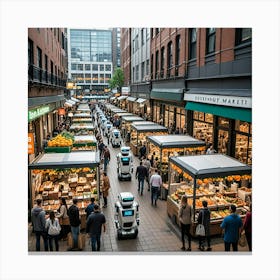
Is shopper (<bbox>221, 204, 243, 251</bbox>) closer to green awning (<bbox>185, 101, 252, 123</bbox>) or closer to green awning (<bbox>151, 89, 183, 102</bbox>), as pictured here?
green awning (<bbox>185, 101, 252, 123</bbox>)

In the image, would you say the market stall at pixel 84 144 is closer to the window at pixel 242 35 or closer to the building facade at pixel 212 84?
the building facade at pixel 212 84

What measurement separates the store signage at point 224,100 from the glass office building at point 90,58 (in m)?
97.2

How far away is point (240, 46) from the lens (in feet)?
46.9

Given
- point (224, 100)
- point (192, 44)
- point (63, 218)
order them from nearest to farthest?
1. point (63, 218)
2. point (224, 100)
3. point (192, 44)

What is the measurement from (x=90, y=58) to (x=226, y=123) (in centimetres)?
10283

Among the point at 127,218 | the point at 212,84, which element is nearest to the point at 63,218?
the point at 127,218

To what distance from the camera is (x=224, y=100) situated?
14.5 metres

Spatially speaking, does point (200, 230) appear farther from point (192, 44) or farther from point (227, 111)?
point (192, 44)

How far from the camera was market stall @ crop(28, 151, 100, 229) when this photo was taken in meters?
11.7

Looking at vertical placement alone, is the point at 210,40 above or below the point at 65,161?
above

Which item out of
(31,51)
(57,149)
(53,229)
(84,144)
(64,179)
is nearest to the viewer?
(53,229)

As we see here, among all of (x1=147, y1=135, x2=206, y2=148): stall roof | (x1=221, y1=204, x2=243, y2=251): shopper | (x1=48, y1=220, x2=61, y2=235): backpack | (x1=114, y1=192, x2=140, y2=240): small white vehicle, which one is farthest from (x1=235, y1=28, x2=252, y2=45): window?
(x1=48, y1=220, x2=61, y2=235): backpack

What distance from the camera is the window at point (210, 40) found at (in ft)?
59.7

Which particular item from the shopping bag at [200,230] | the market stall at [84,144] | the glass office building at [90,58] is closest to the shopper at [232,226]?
the shopping bag at [200,230]
